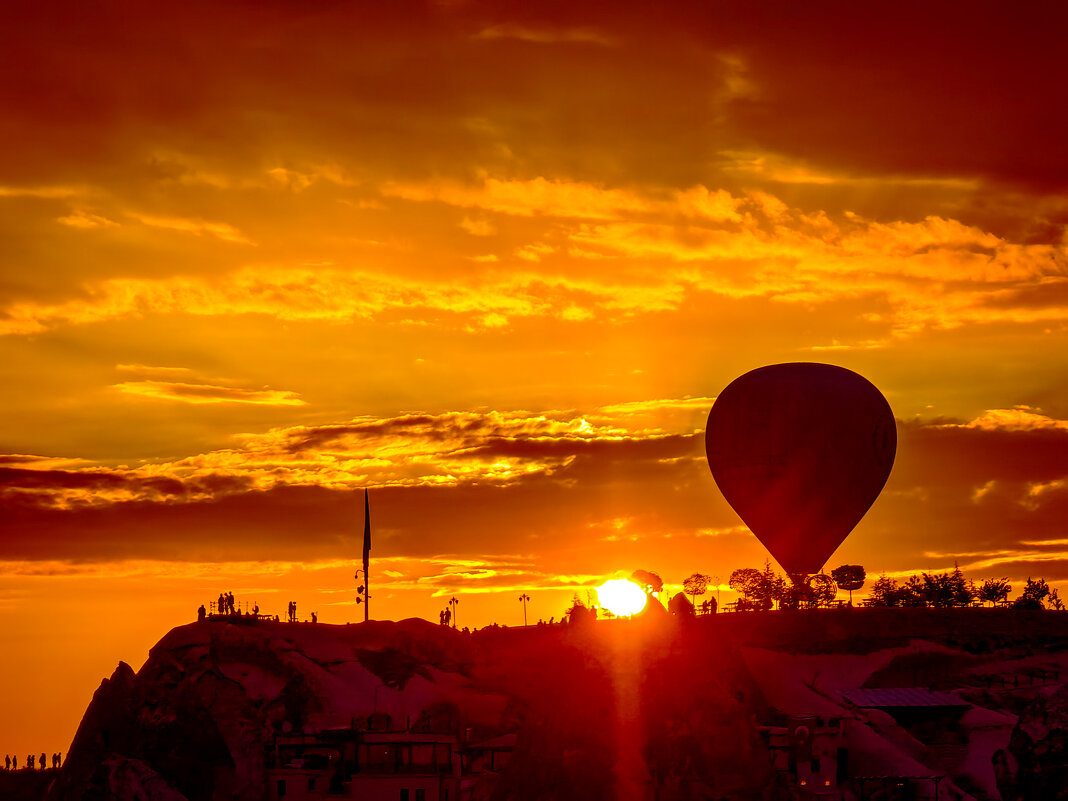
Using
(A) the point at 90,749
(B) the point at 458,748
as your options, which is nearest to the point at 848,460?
(B) the point at 458,748

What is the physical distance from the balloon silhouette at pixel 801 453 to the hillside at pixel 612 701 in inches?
442

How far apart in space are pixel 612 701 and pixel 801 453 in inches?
2139

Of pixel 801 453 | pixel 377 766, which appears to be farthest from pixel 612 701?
pixel 801 453

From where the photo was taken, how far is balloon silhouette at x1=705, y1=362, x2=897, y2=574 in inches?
5453

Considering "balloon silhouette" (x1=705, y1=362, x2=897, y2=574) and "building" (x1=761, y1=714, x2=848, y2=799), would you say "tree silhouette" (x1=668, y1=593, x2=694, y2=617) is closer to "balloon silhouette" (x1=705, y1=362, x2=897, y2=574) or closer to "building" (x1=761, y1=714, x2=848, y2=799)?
"building" (x1=761, y1=714, x2=848, y2=799)

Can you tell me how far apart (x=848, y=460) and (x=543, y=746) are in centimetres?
5868

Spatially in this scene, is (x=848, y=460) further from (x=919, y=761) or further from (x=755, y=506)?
(x=919, y=761)

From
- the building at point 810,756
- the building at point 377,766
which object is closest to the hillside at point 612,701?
the building at point 810,756

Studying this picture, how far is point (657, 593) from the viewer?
11831 cm

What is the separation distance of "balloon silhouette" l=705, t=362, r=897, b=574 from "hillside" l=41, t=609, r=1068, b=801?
11233 mm

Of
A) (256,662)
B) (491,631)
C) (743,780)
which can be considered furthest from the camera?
(491,631)

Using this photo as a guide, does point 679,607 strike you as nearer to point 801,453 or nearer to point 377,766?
point 377,766

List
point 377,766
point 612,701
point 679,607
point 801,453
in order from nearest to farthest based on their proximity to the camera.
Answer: point 612,701 → point 679,607 → point 377,766 → point 801,453

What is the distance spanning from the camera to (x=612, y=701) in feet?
288
